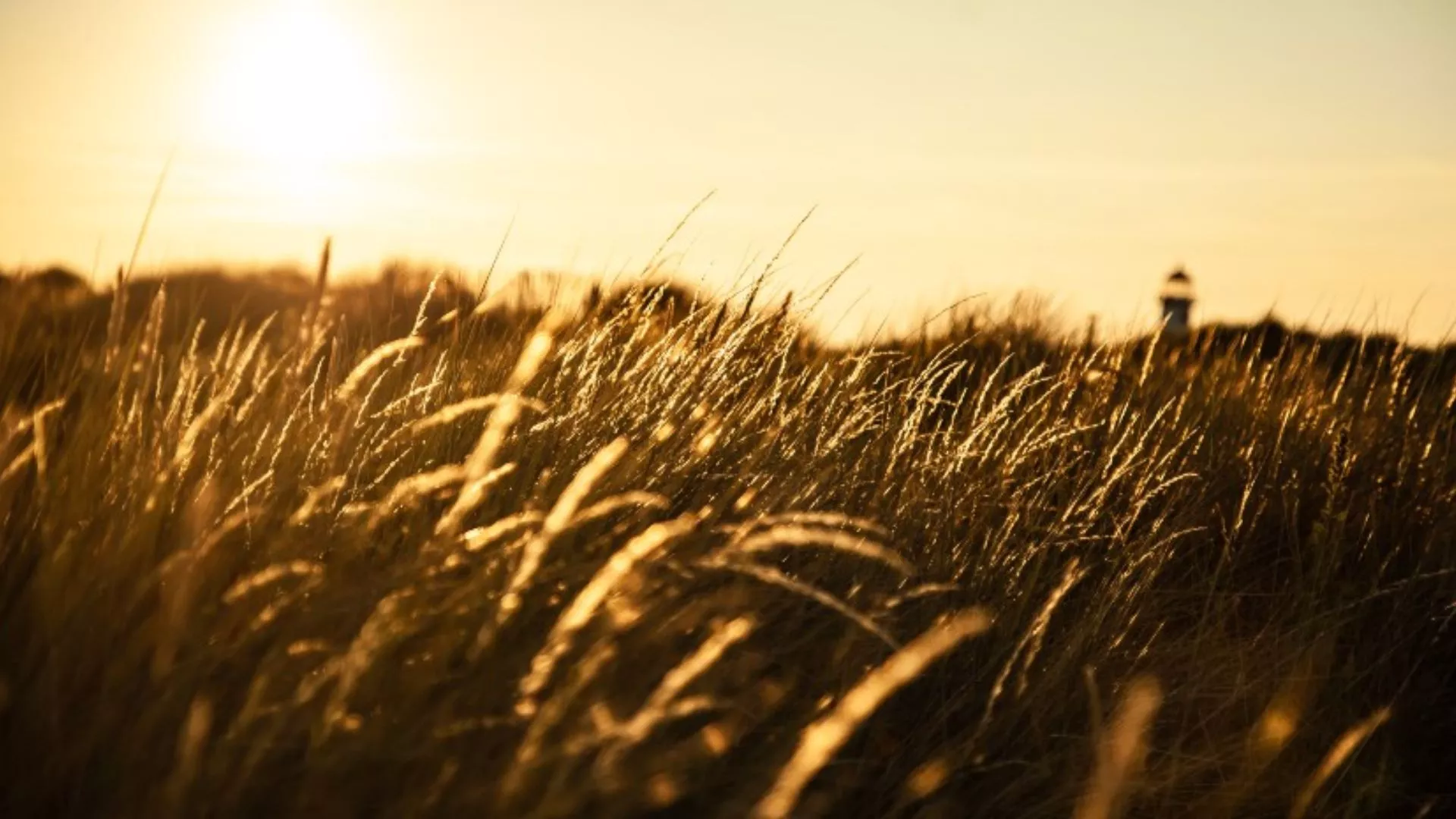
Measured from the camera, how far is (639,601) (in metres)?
2.18

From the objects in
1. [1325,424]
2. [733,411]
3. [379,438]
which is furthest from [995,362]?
[379,438]

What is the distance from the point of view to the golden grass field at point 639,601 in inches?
69.8

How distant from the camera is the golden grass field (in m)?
1.77

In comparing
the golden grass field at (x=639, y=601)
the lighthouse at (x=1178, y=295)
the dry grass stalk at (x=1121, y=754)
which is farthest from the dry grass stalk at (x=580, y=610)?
the lighthouse at (x=1178, y=295)

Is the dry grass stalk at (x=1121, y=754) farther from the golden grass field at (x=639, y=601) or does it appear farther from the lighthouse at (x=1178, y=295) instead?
the lighthouse at (x=1178, y=295)

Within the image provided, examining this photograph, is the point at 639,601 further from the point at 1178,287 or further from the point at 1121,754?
the point at 1178,287

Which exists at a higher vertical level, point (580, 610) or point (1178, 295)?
point (1178, 295)

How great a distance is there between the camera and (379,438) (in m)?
2.95

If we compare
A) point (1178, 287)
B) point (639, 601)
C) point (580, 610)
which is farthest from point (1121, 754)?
point (1178, 287)

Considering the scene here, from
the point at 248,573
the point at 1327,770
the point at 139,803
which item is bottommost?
the point at 139,803

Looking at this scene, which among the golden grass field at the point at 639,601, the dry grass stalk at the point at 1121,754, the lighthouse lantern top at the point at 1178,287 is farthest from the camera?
the lighthouse lantern top at the point at 1178,287

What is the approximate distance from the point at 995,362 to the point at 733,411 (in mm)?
4450

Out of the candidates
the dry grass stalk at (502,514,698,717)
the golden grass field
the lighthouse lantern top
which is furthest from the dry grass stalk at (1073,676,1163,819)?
the lighthouse lantern top

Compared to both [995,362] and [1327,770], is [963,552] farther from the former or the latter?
[995,362]
